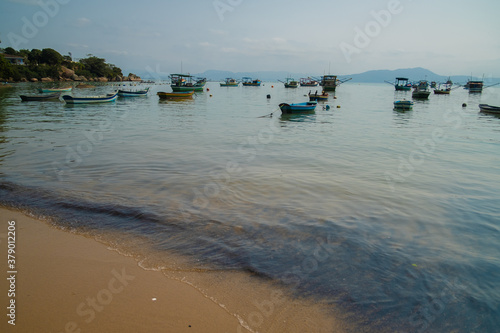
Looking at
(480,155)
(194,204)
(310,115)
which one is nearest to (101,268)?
(194,204)

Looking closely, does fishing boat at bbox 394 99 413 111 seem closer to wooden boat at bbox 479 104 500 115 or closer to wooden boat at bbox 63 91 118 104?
wooden boat at bbox 479 104 500 115

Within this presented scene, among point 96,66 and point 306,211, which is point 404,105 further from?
point 96,66

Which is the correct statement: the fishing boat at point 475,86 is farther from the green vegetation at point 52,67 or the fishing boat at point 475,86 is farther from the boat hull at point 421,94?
the green vegetation at point 52,67

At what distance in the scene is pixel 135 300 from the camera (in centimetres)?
410

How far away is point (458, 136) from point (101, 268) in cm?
2439

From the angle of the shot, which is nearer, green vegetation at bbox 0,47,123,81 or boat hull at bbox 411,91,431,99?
boat hull at bbox 411,91,431,99

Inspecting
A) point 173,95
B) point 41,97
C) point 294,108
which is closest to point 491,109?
point 294,108

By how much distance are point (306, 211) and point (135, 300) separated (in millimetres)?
4716

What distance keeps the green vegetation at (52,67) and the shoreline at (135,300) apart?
3602 inches

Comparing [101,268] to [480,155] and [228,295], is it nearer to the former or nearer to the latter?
[228,295]

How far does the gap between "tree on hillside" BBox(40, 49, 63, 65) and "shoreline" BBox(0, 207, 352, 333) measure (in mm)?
118936

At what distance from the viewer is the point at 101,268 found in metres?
4.81

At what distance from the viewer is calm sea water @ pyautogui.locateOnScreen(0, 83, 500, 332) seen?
15.8ft

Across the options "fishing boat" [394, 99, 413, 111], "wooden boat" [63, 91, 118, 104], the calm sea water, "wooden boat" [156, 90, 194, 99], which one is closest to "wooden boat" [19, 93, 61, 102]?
"wooden boat" [63, 91, 118, 104]
